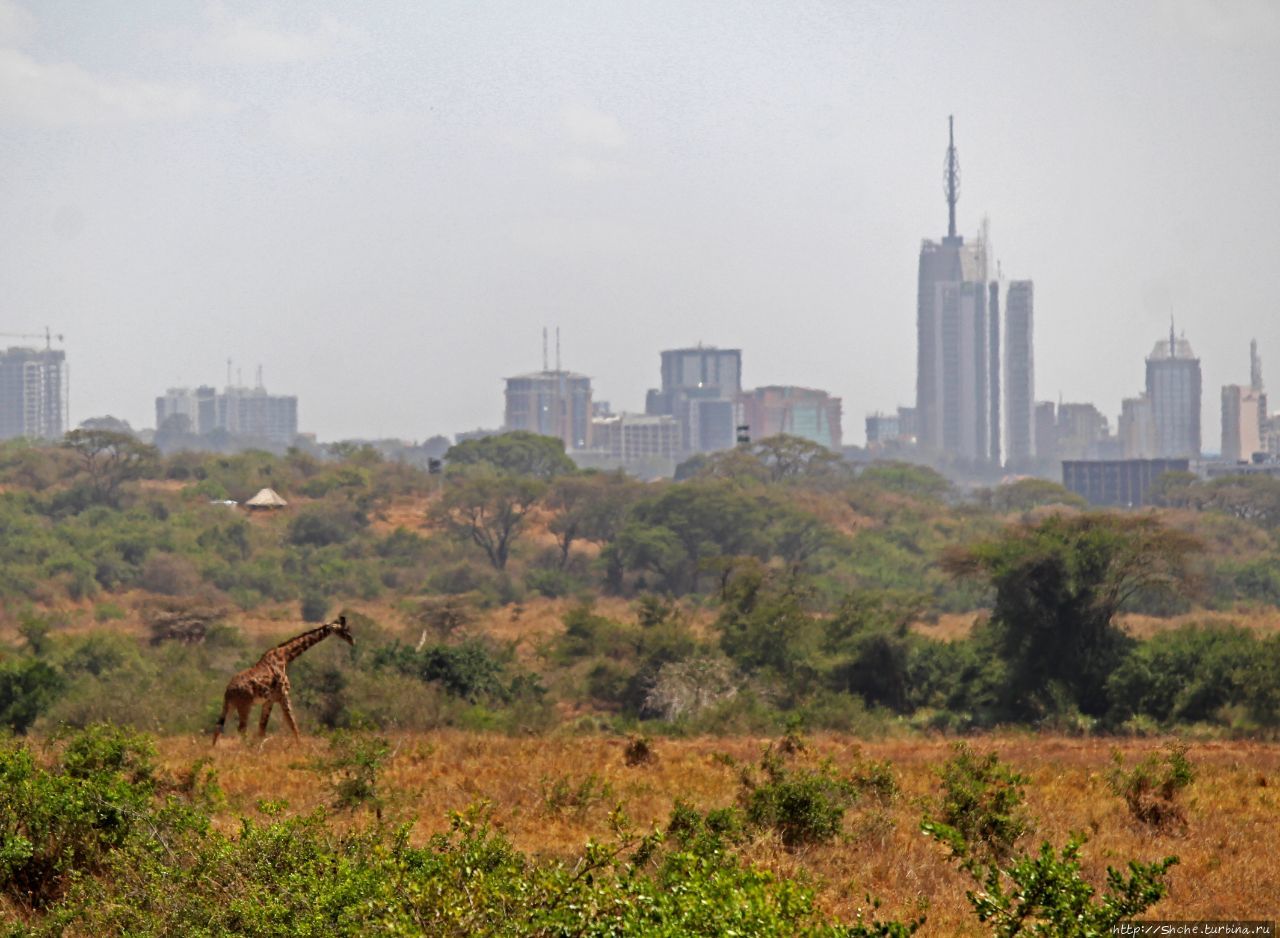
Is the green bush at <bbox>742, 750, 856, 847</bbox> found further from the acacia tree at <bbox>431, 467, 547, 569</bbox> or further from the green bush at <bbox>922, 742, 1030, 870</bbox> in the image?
the acacia tree at <bbox>431, 467, 547, 569</bbox>

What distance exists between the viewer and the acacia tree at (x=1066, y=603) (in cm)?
2734

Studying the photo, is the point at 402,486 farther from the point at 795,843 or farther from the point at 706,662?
the point at 795,843

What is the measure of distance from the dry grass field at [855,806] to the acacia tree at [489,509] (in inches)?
1506

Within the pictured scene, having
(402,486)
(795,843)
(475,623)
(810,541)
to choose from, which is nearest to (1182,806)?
(795,843)

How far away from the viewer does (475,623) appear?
38031mm

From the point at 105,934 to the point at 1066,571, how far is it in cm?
2301

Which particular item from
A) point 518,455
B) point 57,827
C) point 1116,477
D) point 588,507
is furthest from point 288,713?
point 1116,477

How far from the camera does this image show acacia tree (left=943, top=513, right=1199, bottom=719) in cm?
2734

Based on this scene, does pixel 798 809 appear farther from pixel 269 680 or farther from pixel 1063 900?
pixel 269 680

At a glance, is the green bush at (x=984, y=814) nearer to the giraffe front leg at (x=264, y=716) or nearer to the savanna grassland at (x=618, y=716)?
the savanna grassland at (x=618, y=716)

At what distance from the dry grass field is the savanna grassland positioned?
0.23 feet

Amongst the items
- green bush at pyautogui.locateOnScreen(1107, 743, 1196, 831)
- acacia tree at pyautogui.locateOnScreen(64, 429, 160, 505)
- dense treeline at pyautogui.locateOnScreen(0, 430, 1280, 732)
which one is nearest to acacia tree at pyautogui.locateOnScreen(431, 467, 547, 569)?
dense treeline at pyautogui.locateOnScreen(0, 430, 1280, 732)

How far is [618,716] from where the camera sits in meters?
27.7

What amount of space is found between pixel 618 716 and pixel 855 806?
46.7 ft
